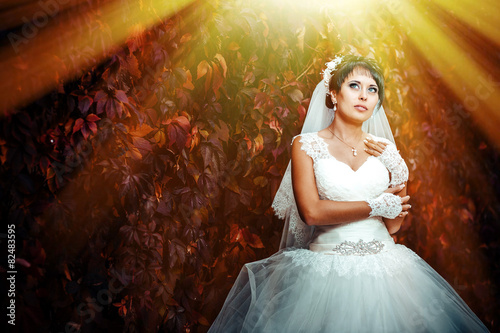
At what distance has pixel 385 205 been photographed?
1752mm

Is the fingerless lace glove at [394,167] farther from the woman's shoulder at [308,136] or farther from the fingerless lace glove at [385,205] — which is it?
the woman's shoulder at [308,136]

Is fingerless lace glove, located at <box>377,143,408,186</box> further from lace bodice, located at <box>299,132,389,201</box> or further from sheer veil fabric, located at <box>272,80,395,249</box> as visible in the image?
sheer veil fabric, located at <box>272,80,395,249</box>

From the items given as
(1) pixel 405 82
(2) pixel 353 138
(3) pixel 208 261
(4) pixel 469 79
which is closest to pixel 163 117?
(3) pixel 208 261

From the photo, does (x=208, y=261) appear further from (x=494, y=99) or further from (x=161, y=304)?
(x=494, y=99)

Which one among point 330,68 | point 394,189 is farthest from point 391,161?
point 330,68

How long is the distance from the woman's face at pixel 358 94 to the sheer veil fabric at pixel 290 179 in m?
0.17

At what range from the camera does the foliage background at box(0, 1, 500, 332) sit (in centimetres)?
143

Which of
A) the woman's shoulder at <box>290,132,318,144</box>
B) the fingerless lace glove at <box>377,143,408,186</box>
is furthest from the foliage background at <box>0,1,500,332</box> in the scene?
the fingerless lace glove at <box>377,143,408,186</box>

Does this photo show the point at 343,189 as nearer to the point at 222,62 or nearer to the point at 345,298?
the point at 345,298

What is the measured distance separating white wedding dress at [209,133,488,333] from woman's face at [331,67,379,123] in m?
0.21

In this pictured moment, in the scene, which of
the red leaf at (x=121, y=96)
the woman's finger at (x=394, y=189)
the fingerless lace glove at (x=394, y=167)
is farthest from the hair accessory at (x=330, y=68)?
the red leaf at (x=121, y=96)

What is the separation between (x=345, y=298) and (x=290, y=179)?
0.64 m

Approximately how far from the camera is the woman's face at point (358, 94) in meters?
1.92

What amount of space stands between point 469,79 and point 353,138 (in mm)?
1624
